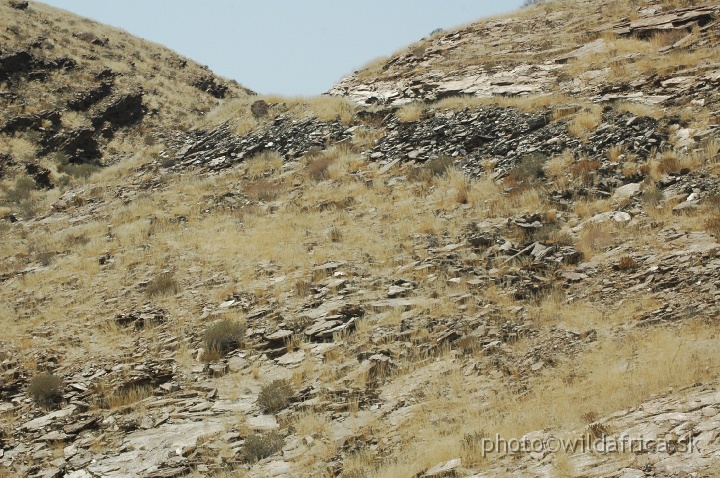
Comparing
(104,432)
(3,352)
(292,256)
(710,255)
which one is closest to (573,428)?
(710,255)

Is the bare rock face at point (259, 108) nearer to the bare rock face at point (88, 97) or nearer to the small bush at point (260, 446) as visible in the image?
the bare rock face at point (88, 97)

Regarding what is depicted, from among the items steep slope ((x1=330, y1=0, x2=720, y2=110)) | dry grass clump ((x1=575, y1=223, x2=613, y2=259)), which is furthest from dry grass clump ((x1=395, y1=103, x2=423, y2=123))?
dry grass clump ((x1=575, y1=223, x2=613, y2=259))

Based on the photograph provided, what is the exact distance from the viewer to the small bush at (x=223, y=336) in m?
10.8

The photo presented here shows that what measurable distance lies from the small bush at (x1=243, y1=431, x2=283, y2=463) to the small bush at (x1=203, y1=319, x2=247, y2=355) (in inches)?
112

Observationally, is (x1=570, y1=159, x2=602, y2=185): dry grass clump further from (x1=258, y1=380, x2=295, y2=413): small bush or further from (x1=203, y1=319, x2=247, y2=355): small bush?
(x1=258, y1=380, x2=295, y2=413): small bush

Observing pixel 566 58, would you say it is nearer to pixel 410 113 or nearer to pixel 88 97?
pixel 410 113

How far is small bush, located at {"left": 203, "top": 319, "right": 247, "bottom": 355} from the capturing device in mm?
10805

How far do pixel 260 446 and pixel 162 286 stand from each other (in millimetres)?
6586

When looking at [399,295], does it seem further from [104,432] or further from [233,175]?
[233,175]

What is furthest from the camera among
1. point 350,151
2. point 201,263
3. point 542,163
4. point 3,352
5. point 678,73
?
point 350,151

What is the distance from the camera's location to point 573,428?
6570mm

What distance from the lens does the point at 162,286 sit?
44.6ft

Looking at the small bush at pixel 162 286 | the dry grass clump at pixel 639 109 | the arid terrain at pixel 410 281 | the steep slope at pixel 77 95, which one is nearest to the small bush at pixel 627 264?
the arid terrain at pixel 410 281

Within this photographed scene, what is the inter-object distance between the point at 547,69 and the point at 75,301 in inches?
686
